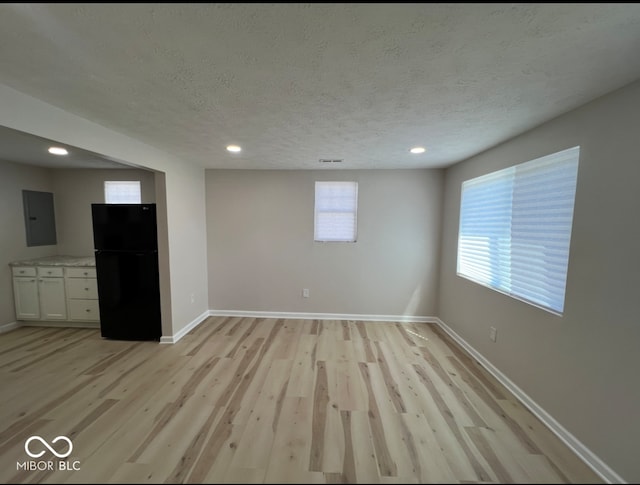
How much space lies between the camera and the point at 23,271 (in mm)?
3287

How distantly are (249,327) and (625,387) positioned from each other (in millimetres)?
3571

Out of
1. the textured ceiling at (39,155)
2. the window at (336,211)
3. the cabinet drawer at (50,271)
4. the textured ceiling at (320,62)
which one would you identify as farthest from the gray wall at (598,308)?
the cabinet drawer at (50,271)

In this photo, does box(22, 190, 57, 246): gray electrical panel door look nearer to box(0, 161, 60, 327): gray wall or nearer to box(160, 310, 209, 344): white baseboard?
box(0, 161, 60, 327): gray wall

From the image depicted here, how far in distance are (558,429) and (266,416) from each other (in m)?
2.17

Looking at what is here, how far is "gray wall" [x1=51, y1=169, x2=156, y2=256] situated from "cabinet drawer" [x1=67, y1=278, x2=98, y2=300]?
76cm

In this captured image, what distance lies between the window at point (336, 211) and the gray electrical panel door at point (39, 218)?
13.8 ft

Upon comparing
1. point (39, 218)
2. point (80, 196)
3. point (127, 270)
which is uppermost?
point (80, 196)

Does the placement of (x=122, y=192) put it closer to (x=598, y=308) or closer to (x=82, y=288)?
(x=82, y=288)

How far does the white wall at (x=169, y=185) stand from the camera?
1.63 meters

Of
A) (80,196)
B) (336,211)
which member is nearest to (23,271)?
(80,196)

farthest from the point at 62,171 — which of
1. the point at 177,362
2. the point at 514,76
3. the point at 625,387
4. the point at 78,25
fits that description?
the point at 625,387

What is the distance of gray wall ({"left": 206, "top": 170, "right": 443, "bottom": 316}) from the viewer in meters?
3.66

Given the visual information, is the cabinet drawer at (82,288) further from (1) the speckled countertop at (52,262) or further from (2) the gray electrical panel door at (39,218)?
(2) the gray electrical panel door at (39,218)

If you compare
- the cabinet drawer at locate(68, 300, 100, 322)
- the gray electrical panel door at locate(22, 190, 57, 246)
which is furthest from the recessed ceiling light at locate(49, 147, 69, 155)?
the cabinet drawer at locate(68, 300, 100, 322)
